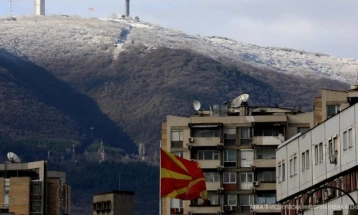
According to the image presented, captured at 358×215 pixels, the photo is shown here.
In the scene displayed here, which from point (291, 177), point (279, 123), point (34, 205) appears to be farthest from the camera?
point (34, 205)

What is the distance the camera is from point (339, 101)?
90188mm

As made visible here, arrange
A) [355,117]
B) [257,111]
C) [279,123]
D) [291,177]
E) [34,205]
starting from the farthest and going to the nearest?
1. [34,205]
2. [257,111]
3. [279,123]
4. [291,177]
5. [355,117]

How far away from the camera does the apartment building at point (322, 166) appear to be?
2424 inches

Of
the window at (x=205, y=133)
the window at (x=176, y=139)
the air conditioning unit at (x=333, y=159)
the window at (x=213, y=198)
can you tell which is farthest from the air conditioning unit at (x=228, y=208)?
the air conditioning unit at (x=333, y=159)

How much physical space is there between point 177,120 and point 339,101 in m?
24.2

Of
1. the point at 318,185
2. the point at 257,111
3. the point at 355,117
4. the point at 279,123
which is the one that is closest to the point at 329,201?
the point at 318,185

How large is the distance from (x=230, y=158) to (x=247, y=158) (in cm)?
126

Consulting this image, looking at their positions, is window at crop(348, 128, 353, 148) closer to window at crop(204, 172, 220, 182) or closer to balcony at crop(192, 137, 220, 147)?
window at crop(204, 172, 220, 182)

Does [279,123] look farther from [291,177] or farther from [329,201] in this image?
[329,201]

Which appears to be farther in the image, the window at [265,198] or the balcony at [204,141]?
the balcony at [204,141]

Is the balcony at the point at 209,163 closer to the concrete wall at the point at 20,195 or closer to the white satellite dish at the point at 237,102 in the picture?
the white satellite dish at the point at 237,102

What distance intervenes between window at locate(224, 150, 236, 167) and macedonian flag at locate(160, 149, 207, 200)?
78.6 feet

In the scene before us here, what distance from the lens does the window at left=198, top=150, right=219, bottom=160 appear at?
111312 millimetres

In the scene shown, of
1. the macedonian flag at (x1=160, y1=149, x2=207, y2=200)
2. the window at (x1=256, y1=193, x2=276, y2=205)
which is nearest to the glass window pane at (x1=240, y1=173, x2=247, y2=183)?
the window at (x1=256, y1=193, x2=276, y2=205)
